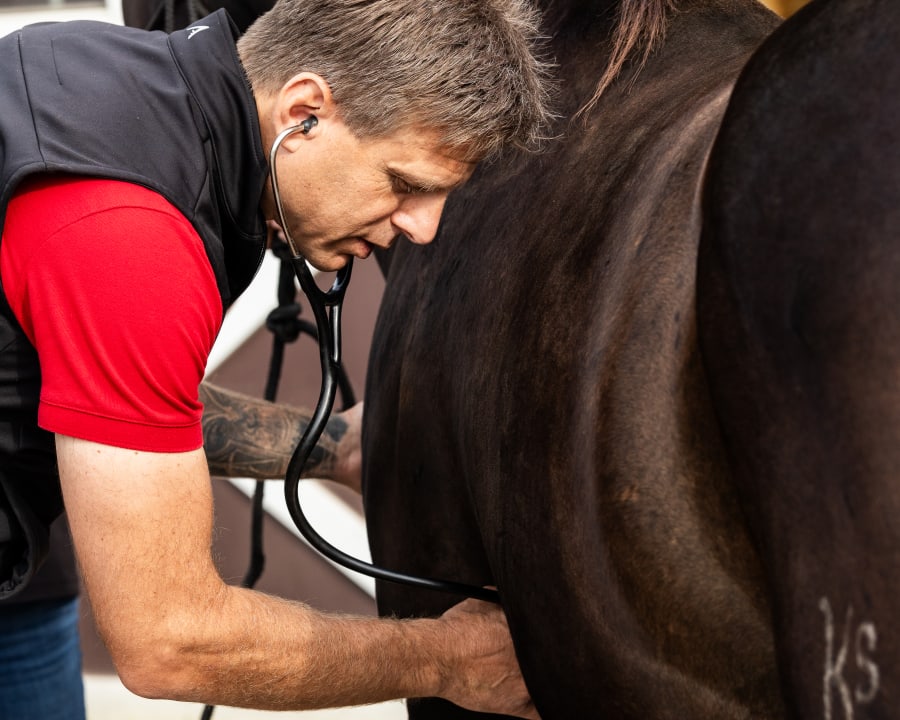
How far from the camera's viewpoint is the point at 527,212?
3.13ft

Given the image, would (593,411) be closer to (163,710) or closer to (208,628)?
(208,628)

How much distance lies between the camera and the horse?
0.52 meters

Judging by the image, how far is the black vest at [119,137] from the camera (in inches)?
29.0

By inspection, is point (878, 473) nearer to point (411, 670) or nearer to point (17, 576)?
point (411, 670)

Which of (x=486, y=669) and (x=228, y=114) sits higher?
(x=228, y=114)

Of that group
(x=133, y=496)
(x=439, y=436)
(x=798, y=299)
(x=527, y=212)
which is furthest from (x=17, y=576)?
(x=798, y=299)

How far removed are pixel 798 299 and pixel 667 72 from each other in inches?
18.0

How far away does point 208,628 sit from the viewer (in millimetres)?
801

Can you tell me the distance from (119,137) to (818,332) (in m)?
0.48

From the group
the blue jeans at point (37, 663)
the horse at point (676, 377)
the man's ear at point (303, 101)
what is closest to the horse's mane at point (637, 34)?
the horse at point (676, 377)

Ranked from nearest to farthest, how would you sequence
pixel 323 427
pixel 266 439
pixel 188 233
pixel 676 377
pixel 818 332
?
pixel 818 332 < pixel 676 377 < pixel 188 233 < pixel 323 427 < pixel 266 439

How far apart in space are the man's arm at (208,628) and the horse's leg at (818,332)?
38 cm

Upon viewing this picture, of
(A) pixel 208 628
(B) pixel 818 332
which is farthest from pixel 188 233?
(B) pixel 818 332

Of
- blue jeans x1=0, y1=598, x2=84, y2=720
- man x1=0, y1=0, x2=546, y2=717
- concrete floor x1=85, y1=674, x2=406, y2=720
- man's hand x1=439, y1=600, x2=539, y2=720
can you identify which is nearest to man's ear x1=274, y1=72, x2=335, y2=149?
man x1=0, y1=0, x2=546, y2=717
